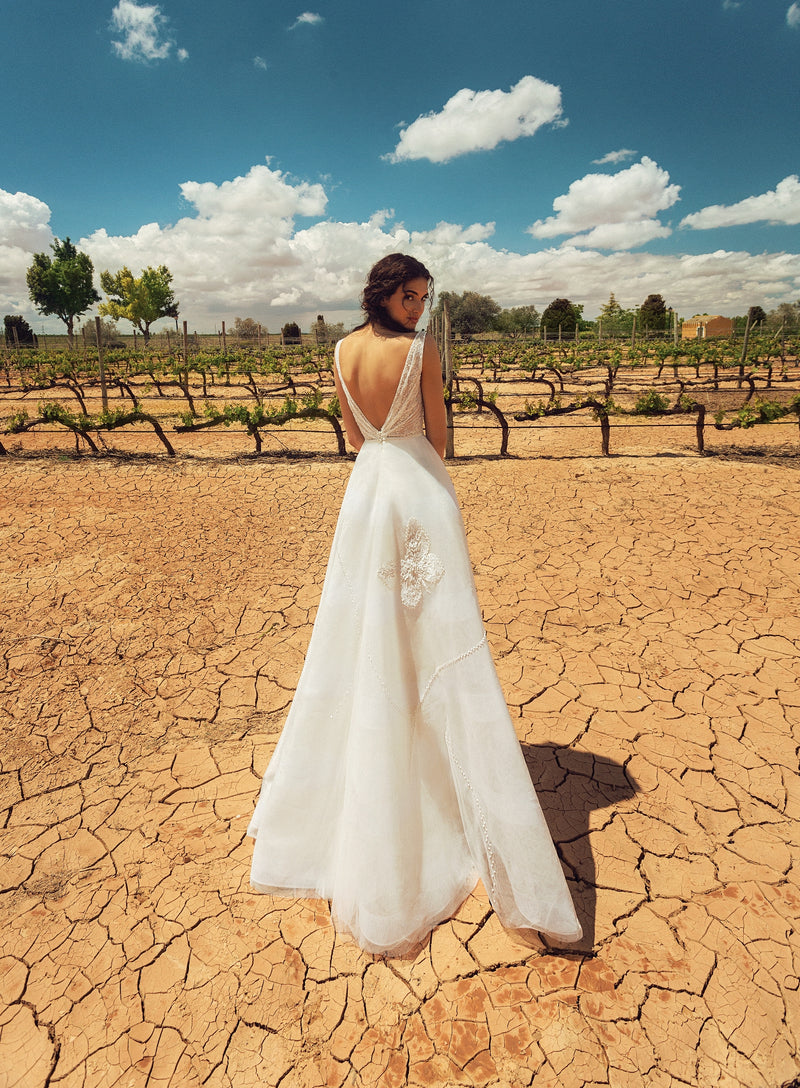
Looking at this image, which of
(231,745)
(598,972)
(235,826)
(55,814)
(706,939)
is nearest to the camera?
(598,972)

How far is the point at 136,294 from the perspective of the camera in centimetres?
4172

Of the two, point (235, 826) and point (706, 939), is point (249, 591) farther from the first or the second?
point (706, 939)

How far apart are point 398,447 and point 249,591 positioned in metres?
3.10

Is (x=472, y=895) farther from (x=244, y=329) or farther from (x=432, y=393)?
(x=244, y=329)

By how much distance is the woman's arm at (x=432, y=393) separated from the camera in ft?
4.50

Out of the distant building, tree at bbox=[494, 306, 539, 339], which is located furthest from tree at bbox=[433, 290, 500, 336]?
the distant building

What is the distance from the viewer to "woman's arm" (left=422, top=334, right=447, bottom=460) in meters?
1.37

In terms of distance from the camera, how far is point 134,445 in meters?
8.91

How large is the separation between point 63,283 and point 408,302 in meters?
48.1

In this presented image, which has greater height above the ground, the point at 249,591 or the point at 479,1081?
the point at 249,591

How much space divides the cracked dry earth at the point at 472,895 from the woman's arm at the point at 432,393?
5.24ft

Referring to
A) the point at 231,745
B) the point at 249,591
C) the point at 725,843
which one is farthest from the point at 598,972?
the point at 249,591

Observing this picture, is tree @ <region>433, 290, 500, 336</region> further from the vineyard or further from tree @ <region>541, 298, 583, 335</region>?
the vineyard

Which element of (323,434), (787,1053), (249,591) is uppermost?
(323,434)
